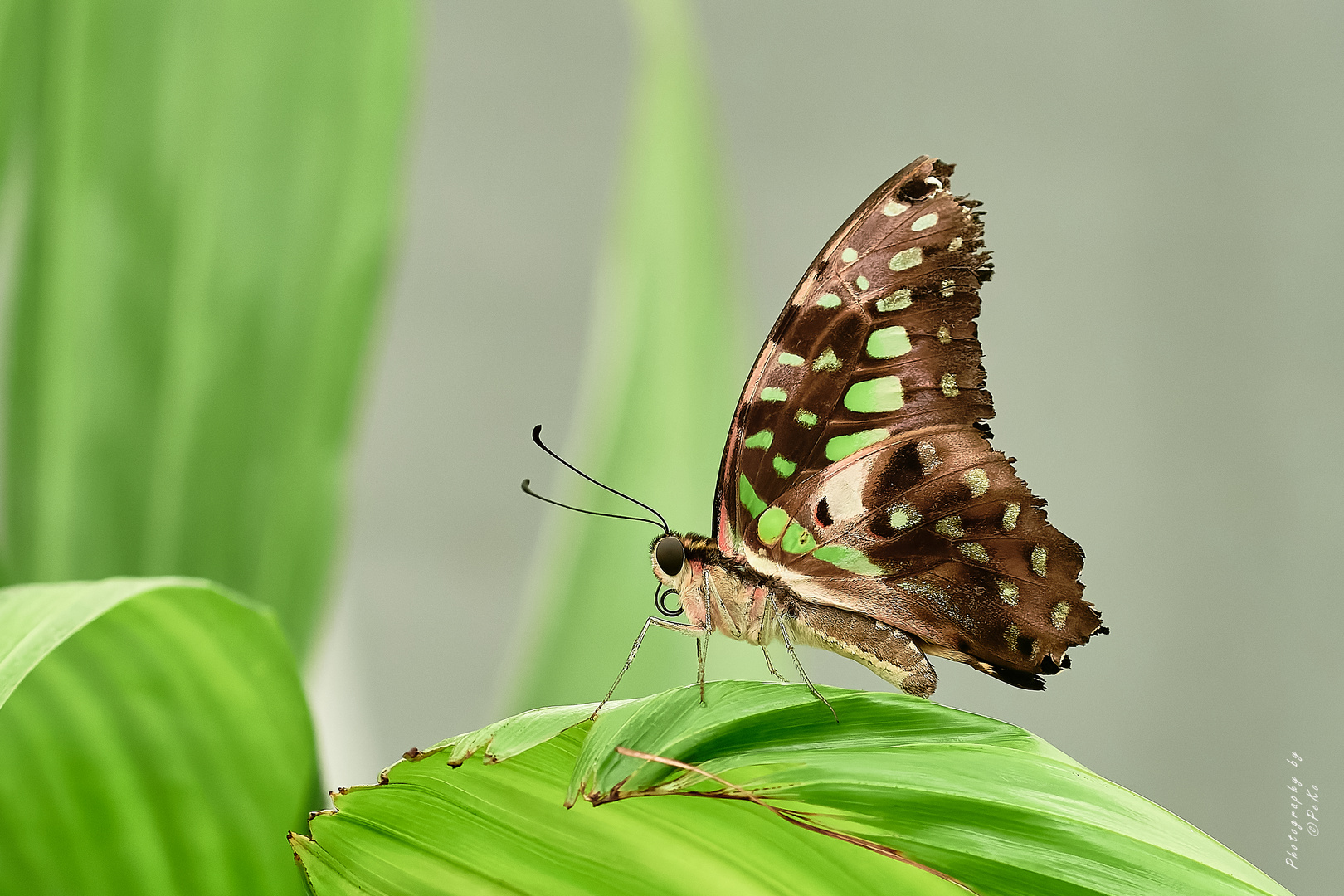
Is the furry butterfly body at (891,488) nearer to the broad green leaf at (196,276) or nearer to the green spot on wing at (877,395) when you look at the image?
the green spot on wing at (877,395)

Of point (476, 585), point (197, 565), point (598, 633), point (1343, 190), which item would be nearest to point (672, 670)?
point (598, 633)

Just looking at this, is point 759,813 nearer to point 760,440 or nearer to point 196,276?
point 760,440

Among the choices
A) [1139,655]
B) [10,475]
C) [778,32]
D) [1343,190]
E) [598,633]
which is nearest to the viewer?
[10,475]

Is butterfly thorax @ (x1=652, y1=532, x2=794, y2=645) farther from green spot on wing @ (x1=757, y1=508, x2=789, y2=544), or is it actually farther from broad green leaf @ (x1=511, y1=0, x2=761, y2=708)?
broad green leaf @ (x1=511, y1=0, x2=761, y2=708)

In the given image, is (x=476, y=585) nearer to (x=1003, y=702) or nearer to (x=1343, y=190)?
(x=1003, y=702)

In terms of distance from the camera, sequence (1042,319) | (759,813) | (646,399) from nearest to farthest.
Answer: (759,813) → (646,399) → (1042,319)

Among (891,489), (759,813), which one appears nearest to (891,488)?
(891,489)

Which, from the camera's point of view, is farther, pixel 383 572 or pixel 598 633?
pixel 383 572
